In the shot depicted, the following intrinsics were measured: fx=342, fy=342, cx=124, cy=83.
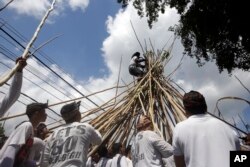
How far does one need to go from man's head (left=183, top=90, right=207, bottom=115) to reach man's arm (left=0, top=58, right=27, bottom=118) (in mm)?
992

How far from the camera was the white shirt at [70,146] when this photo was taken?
7.42ft

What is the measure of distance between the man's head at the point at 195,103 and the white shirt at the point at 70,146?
0.76 meters

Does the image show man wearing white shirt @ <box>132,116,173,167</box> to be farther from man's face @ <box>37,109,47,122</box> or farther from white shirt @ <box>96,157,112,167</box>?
white shirt @ <box>96,157,112,167</box>

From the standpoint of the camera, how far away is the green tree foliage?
7977 mm

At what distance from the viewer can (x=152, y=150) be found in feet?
8.36

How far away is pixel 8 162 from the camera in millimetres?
2020

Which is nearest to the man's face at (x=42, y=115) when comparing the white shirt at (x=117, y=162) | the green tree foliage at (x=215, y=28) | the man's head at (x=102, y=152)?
the white shirt at (x=117, y=162)

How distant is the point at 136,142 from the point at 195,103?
88 cm

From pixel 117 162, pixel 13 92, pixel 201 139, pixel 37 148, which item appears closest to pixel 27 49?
pixel 13 92

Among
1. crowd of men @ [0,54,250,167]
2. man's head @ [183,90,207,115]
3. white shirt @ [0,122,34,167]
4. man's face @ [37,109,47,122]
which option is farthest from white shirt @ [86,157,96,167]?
man's head @ [183,90,207,115]

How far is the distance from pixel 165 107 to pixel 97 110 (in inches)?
37.0

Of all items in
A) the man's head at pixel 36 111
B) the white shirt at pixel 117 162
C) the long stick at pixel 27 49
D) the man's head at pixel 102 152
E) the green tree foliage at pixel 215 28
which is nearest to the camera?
the long stick at pixel 27 49

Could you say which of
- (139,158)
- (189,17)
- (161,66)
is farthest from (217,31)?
(139,158)

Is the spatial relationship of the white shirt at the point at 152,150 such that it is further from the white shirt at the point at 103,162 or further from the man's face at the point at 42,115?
the white shirt at the point at 103,162
